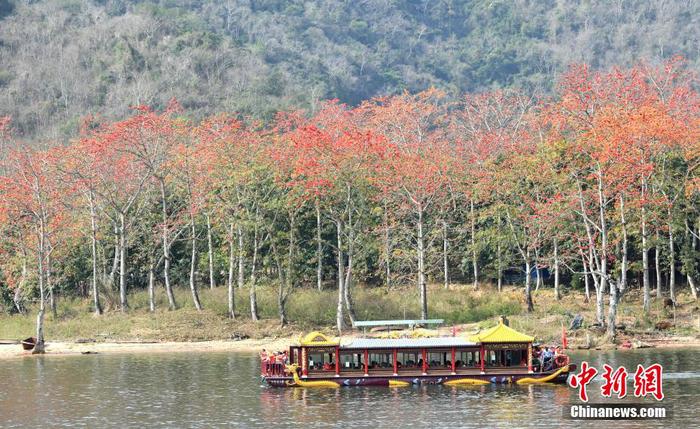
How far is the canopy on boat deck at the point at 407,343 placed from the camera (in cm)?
5416

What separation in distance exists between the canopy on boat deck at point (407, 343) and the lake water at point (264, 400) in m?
2.13

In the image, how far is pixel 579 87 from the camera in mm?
74000

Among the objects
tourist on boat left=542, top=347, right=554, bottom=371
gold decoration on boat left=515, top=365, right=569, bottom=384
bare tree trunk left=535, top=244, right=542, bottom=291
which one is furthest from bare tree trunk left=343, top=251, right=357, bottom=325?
gold decoration on boat left=515, top=365, right=569, bottom=384

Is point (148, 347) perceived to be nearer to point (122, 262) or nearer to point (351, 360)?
point (122, 262)

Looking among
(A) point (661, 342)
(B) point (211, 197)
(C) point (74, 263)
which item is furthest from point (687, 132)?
(C) point (74, 263)

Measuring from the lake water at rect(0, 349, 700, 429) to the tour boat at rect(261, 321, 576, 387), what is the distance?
0.78 m

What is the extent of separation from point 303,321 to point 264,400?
2973 centimetres

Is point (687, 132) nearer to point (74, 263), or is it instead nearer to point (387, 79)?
point (74, 263)

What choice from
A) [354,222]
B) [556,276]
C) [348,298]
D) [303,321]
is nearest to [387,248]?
[348,298]

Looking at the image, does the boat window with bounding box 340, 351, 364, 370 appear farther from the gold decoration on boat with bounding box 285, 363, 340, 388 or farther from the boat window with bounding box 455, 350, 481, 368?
the boat window with bounding box 455, 350, 481, 368

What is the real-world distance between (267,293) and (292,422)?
135 ft

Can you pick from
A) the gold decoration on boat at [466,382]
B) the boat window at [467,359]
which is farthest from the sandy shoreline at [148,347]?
the gold decoration on boat at [466,382]

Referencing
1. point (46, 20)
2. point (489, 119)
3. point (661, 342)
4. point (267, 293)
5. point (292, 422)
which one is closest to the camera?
point (292, 422)

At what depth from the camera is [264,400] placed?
50.8 m
